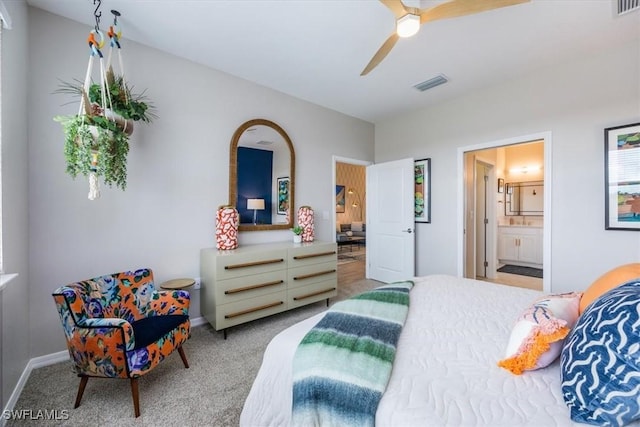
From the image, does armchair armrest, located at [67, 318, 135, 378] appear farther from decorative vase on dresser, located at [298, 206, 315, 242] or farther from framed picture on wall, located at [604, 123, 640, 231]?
framed picture on wall, located at [604, 123, 640, 231]

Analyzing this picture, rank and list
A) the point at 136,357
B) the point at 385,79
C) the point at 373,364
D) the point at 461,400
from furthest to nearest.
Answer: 1. the point at 385,79
2. the point at 136,357
3. the point at 373,364
4. the point at 461,400

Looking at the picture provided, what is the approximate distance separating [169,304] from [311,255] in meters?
1.50

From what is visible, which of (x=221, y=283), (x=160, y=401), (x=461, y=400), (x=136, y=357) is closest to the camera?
(x=461, y=400)

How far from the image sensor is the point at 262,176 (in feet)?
10.5

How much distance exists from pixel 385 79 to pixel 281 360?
3.11 meters

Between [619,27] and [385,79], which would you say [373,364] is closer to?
[385,79]

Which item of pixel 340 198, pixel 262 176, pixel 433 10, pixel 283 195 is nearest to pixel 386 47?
pixel 433 10

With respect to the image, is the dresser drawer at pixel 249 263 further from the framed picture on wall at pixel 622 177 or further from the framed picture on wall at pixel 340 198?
the framed picture on wall at pixel 340 198

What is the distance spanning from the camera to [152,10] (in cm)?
204

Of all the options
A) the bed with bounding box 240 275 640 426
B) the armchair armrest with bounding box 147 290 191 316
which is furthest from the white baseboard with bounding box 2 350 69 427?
the bed with bounding box 240 275 640 426

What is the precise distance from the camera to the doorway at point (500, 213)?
3027mm

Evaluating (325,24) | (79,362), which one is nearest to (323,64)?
(325,24)

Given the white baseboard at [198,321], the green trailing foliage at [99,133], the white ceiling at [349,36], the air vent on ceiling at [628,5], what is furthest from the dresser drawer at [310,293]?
the air vent on ceiling at [628,5]

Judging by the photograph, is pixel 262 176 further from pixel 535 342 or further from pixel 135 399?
pixel 535 342
